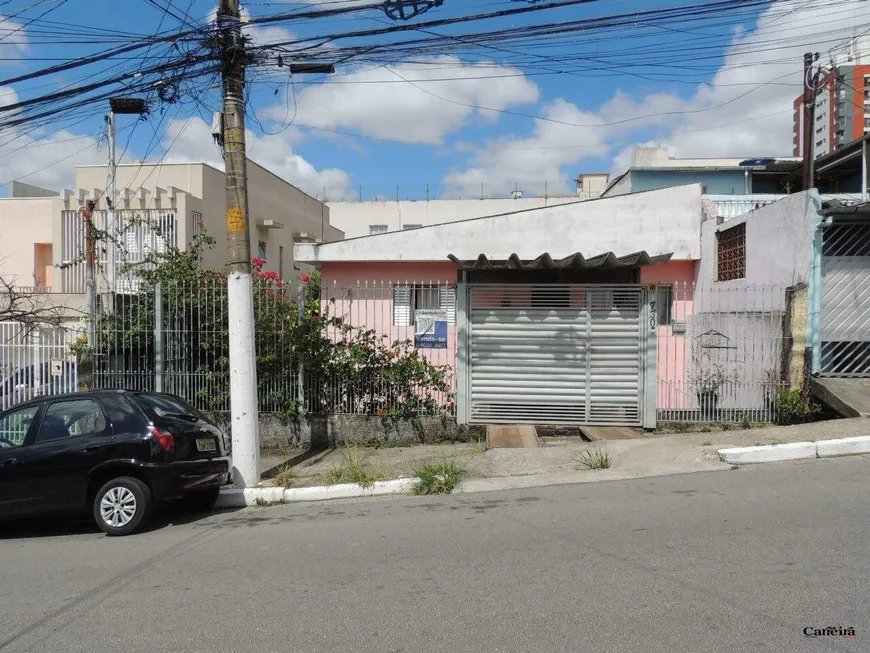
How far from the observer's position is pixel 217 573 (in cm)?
540

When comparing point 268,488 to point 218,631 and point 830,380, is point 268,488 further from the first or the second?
point 830,380

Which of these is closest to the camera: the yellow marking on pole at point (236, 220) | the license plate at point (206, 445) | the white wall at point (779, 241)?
the license plate at point (206, 445)

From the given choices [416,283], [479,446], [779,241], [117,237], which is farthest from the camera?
[117,237]

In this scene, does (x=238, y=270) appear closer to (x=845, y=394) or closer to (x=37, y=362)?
(x=37, y=362)

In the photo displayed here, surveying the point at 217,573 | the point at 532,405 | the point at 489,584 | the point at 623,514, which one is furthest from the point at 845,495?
the point at 217,573

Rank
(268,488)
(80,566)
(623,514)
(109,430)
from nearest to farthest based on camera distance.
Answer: (80,566)
(623,514)
(109,430)
(268,488)

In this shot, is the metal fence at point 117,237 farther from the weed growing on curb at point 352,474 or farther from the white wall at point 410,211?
the white wall at point 410,211

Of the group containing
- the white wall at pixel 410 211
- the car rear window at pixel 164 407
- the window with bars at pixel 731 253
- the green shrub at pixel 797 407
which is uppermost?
the white wall at pixel 410 211

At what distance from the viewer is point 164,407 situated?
295 inches

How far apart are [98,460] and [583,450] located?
18.5ft

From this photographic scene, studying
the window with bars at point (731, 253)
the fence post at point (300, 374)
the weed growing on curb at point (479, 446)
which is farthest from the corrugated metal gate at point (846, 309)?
the fence post at point (300, 374)

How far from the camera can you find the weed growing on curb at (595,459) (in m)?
8.45

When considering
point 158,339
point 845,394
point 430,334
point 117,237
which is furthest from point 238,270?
point 117,237

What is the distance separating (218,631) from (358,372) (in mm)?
6618
